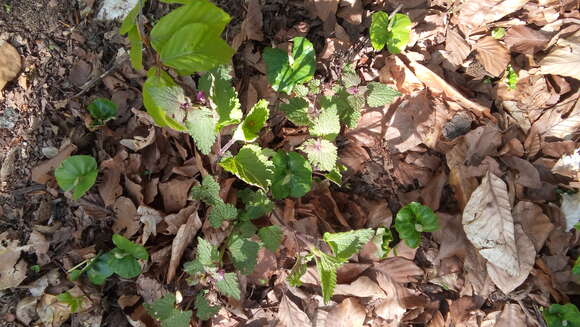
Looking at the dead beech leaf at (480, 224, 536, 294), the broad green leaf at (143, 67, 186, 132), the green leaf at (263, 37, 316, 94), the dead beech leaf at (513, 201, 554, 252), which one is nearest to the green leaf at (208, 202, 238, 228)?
the broad green leaf at (143, 67, 186, 132)

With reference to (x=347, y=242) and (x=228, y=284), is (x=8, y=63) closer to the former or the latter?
(x=228, y=284)

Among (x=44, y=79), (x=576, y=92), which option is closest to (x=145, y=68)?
(x=44, y=79)


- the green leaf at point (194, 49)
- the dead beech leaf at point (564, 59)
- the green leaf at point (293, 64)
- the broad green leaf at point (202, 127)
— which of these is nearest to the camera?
the green leaf at point (194, 49)

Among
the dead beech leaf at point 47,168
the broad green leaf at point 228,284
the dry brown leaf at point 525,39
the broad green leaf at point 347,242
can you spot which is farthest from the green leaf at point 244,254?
the dry brown leaf at point 525,39

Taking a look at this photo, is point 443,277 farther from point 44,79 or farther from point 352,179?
point 44,79

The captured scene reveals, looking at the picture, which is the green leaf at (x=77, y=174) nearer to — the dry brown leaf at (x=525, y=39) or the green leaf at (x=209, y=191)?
the green leaf at (x=209, y=191)

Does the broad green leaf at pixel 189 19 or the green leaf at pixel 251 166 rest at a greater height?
the broad green leaf at pixel 189 19

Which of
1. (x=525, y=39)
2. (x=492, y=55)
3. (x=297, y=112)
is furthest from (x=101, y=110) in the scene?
(x=525, y=39)
